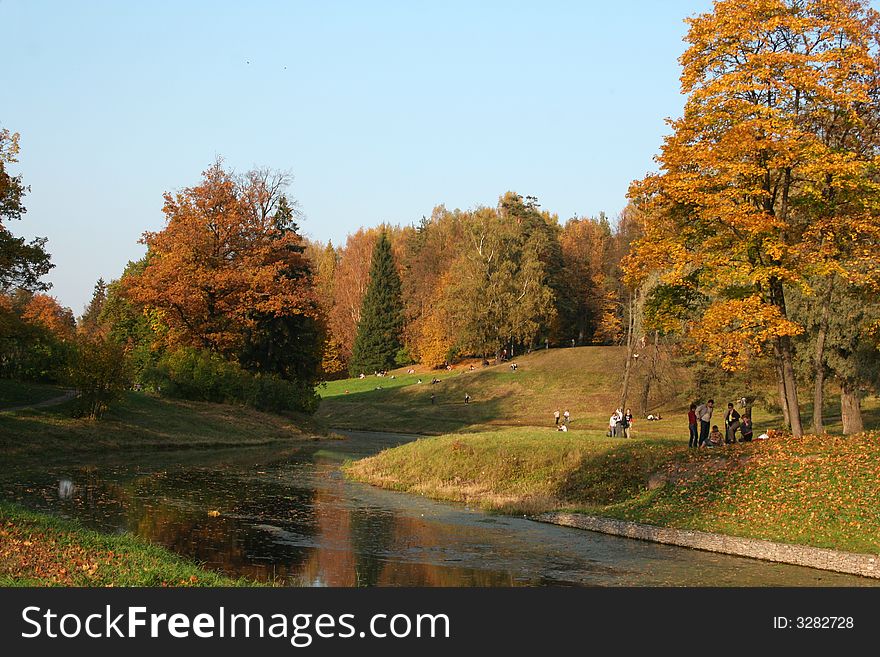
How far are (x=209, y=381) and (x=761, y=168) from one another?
41.2 m

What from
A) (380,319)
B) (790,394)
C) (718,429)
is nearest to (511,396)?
(380,319)

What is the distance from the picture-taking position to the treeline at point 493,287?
104m

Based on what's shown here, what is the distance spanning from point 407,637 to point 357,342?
389 ft

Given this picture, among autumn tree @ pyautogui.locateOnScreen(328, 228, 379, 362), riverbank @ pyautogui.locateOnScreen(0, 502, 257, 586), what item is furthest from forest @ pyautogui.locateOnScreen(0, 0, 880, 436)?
autumn tree @ pyautogui.locateOnScreen(328, 228, 379, 362)

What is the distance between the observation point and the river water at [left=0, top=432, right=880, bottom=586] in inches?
755

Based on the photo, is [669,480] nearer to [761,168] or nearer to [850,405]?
[761,168]

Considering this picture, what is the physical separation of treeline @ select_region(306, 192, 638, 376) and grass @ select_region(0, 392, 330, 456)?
15.4 metres

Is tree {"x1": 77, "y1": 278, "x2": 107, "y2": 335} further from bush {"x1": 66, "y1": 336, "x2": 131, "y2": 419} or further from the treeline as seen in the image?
bush {"x1": 66, "y1": 336, "x2": 131, "y2": 419}

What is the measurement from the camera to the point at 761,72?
29.4 meters

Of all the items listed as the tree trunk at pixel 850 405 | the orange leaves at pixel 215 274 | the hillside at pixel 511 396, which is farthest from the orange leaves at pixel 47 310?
the tree trunk at pixel 850 405

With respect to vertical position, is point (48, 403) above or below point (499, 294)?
below

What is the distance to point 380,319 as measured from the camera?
126812 millimetres

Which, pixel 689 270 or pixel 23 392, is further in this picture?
pixel 23 392

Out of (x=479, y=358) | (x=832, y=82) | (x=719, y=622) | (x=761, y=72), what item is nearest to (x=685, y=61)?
(x=761, y=72)
